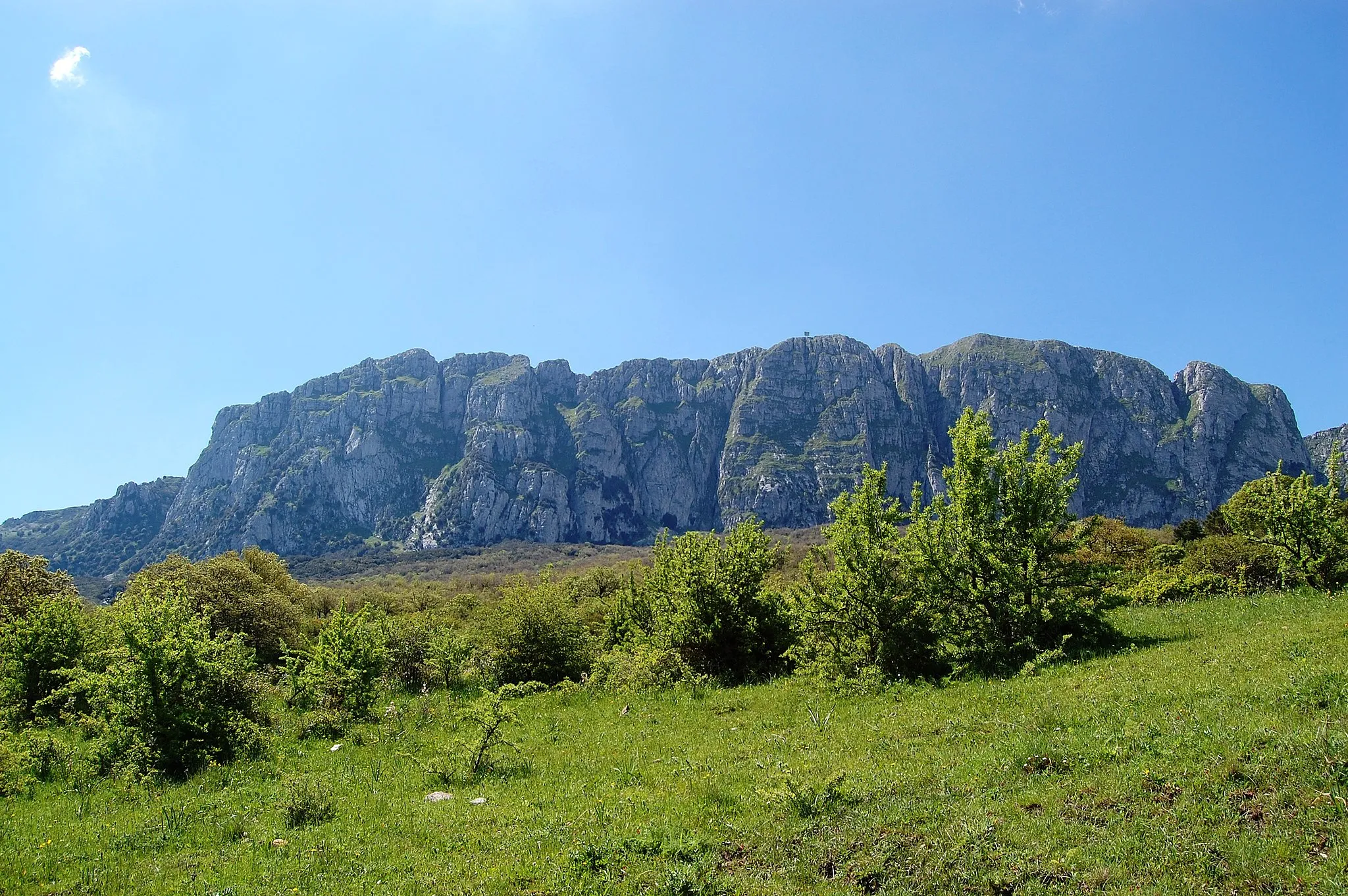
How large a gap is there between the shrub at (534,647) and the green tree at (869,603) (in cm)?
1346

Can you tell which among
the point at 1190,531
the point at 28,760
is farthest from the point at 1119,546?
the point at 28,760

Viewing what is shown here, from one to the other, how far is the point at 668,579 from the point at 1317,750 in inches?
911

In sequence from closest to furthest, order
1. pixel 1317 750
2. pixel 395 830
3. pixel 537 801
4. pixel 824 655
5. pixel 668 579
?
pixel 1317 750
pixel 395 830
pixel 537 801
pixel 824 655
pixel 668 579

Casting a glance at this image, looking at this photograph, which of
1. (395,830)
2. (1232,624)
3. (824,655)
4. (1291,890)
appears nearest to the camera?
(1291,890)

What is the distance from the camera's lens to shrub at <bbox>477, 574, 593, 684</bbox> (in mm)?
31828

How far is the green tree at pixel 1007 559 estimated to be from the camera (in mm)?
20109

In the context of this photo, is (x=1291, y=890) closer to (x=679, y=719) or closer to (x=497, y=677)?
(x=679, y=719)

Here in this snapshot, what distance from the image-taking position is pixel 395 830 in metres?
12.4

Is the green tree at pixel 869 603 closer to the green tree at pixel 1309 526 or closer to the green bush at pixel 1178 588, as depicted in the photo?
the green bush at pixel 1178 588

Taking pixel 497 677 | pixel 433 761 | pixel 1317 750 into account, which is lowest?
pixel 497 677

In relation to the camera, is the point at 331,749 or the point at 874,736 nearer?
the point at 874,736

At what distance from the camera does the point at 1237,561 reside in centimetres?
3559

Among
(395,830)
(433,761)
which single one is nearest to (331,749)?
(433,761)

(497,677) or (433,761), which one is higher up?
(433,761)
